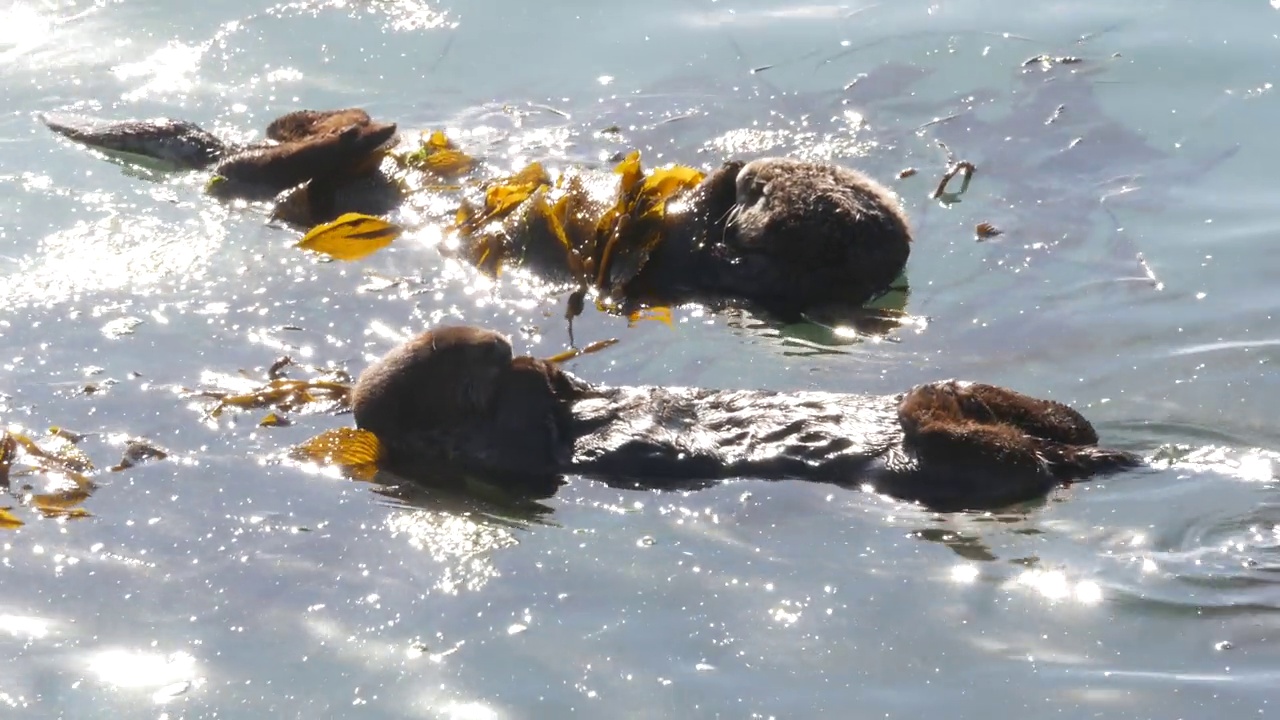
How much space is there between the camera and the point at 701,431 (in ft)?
15.6

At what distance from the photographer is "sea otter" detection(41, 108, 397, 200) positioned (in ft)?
22.9

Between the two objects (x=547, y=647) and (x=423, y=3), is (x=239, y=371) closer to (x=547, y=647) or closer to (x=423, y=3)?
(x=547, y=647)

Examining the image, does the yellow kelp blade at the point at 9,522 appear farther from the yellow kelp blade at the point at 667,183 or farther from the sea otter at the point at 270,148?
the yellow kelp blade at the point at 667,183

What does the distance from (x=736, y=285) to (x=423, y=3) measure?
4231 mm

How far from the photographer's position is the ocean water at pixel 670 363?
377 centimetres

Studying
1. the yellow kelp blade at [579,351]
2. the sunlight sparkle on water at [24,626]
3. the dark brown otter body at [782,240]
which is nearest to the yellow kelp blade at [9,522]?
the sunlight sparkle on water at [24,626]

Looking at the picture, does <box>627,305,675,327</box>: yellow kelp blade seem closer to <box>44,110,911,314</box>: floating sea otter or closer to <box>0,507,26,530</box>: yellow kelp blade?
<box>44,110,911,314</box>: floating sea otter

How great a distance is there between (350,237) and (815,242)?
2.06 metres

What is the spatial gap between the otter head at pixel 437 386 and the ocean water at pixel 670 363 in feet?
0.86

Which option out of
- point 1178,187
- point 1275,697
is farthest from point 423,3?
point 1275,697

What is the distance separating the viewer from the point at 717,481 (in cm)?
463

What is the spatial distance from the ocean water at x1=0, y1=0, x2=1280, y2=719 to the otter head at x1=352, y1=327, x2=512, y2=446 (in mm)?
261

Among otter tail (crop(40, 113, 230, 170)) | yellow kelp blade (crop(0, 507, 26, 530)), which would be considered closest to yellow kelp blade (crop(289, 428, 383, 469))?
yellow kelp blade (crop(0, 507, 26, 530))

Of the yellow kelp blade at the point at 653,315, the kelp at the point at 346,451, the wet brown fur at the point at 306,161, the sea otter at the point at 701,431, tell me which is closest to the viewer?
the sea otter at the point at 701,431
